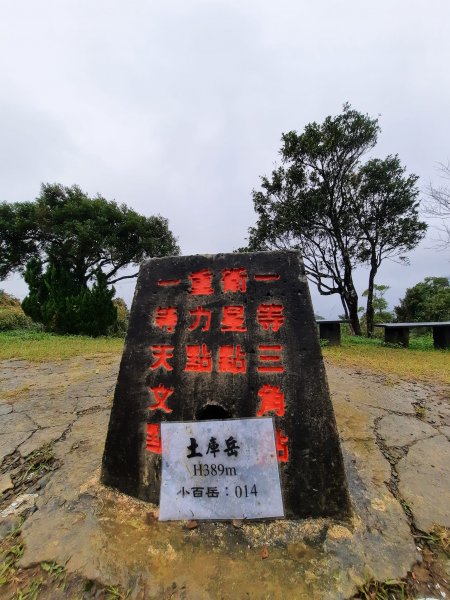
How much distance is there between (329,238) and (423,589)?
12.6 metres

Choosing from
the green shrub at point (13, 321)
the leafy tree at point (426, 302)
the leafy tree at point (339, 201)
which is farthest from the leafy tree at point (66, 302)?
the leafy tree at point (426, 302)

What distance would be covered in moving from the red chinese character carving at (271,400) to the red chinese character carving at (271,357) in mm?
106

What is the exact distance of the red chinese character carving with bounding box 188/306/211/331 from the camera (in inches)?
84.4

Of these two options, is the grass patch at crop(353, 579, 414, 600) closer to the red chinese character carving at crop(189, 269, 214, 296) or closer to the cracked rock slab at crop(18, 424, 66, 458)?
the red chinese character carving at crop(189, 269, 214, 296)

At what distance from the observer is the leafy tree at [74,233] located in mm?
14062

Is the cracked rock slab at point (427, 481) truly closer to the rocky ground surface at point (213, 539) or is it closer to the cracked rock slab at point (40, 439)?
the rocky ground surface at point (213, 539)

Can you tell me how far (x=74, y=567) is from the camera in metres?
1.44

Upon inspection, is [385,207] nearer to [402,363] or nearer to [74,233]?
[402,363]

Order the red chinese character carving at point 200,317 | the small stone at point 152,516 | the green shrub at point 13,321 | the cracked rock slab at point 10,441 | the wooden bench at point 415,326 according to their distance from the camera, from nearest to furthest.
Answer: the small stone at point 152,516
the red chinese character carving at point 200,317
the cracked rock slab at point 10,441
the wooden bench at point 415,326
the green shrub at point 13,321

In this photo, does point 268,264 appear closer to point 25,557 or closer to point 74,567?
point 74,567

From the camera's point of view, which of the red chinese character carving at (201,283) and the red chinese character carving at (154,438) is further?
the red chinese character carving at (201,283)

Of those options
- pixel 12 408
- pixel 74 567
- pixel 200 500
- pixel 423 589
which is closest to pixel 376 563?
pixel 423 589

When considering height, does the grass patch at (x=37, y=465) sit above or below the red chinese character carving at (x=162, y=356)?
below

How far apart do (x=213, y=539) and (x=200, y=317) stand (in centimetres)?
128
